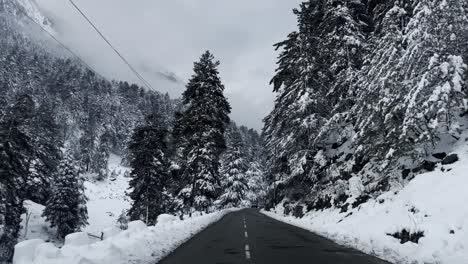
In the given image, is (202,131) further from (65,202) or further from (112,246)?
(112,246)

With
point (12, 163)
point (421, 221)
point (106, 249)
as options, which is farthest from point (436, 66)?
point (12, 163)

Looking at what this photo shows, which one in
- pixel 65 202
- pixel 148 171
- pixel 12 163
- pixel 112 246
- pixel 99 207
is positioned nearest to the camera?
pixel 112 246

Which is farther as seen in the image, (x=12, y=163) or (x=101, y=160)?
(x=101, y=160)

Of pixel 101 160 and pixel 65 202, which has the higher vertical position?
pixel 101 160

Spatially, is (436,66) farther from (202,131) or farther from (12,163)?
(12,163)

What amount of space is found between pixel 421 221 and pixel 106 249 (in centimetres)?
903

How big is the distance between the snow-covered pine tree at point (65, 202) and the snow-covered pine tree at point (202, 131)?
16.4m

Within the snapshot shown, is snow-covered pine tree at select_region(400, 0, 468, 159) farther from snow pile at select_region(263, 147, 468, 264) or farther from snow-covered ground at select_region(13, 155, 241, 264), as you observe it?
snow-covered ground at select_region(13, 155, 241, 264)

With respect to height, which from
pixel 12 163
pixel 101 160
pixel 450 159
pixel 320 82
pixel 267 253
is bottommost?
pixel 267 253

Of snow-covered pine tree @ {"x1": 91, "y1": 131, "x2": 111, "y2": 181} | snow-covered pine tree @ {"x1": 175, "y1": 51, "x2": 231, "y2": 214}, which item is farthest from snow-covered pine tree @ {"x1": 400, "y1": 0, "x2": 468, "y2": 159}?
snow-covered pine tree @ {"x1": 91, "y1": 131, "x2": 111, "y2": 181}

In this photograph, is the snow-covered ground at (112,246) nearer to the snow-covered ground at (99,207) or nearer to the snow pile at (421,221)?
the snow pile at (421,221)

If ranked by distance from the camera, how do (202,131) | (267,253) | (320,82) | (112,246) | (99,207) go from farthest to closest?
(99,207) → (202,131) → (320,82) → (267,253) → (112,246)

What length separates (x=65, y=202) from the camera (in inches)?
1689

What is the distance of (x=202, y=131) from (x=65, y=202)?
2141 cm
